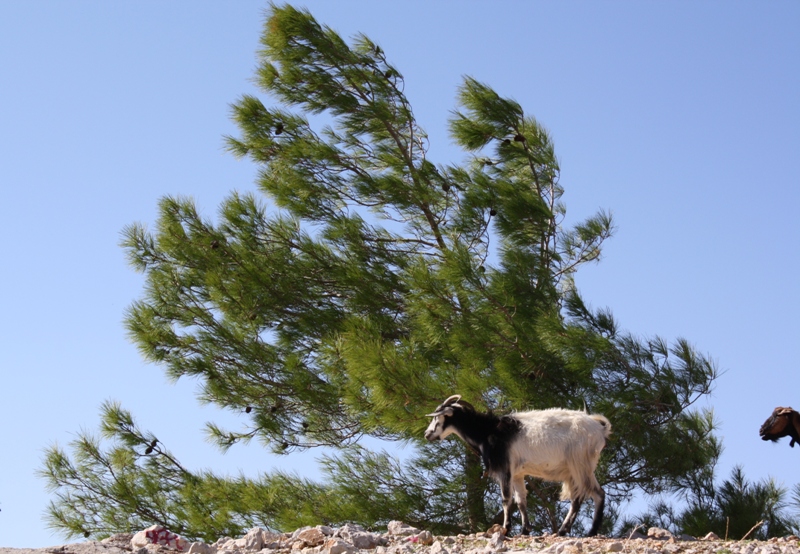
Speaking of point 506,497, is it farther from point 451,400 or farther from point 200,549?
point 200,549

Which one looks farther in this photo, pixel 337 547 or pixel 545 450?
pixel 545 450

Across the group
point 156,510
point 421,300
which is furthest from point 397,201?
point 156,510

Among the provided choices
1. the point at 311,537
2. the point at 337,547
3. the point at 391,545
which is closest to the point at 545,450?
the point at 391,545

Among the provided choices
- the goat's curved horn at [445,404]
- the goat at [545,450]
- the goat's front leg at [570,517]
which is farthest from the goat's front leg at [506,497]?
the goat's curved horn at [445,404]

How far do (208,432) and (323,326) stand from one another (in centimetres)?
197

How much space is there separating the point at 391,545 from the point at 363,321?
4.60 meters

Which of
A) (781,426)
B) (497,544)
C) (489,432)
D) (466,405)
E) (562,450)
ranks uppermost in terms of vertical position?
(466,405)

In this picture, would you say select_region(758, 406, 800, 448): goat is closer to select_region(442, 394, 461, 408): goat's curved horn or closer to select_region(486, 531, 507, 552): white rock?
select_region(442, 394, 461, 408): goat's curved horn

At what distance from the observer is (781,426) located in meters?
7.38

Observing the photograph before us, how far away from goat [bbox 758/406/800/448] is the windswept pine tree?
229 cm

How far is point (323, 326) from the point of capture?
11688 millimetres

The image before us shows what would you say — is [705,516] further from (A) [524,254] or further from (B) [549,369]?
(A) [524,254]

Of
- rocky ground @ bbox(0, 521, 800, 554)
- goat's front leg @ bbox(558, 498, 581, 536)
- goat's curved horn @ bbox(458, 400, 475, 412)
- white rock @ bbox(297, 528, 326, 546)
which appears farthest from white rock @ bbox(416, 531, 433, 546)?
goat's curved horn @ bbox(458, 400, 475, 412)

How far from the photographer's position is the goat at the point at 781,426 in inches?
289
